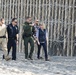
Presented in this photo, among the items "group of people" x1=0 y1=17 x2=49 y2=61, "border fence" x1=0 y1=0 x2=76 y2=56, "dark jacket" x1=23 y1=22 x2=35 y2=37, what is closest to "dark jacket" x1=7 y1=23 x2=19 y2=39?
"group of people" x1=0 y1=17 x2=49 y2=61

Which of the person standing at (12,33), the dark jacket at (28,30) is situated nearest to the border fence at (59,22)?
the dark jacket at (28,30)

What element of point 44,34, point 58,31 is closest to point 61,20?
point 58,31

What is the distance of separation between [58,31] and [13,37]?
383 centimetres

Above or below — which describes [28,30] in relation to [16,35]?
above

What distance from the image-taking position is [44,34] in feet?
56.2

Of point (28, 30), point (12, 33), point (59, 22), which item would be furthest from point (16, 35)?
point (59, 22)

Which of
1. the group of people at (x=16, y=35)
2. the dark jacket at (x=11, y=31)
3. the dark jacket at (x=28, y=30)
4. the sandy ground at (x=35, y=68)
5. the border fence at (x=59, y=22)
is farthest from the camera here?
the border fence at (x=59, y=22)

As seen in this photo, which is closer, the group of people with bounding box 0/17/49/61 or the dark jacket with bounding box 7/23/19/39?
the group of people with bounding box 0/17/49/61

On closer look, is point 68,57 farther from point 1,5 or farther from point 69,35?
point 1,5

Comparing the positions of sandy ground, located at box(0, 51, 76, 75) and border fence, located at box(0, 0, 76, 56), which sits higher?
border fence, located at box(0, 0, 76, 56)

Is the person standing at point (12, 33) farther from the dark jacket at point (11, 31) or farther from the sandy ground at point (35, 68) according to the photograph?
the sandy ground at point (35, 68)

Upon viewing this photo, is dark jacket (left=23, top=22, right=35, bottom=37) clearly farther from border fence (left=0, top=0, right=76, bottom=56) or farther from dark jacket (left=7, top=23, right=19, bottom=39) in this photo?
border fence (left=0, top=0, right=76, bottom=56)

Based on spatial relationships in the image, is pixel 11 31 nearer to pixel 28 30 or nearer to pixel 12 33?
pixel 12 33

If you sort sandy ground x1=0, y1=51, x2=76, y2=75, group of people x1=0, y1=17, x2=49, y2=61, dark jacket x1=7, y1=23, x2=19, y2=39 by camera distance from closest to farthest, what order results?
sandy ground x1=0, y1=51, x2=76, y2=75 → group of people x1=0, y1=17, x2=49, y2=61 → dark jacket x1=7, y1=23, x2=19, y2=39
